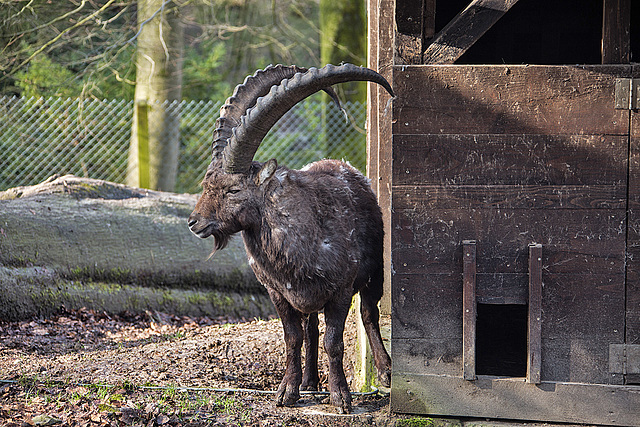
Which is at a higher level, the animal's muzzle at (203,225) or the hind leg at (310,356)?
the animal's muzzle at (203,225)

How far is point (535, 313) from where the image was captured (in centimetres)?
437

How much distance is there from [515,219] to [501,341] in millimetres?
2244

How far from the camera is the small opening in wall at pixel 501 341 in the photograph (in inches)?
222

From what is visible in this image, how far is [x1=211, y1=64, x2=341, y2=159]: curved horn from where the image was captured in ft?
15.3

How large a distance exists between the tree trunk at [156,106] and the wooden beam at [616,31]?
26.3 ft

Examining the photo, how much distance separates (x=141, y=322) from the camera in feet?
25.7

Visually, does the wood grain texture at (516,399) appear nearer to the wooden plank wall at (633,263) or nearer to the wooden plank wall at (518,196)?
the wooden plank wall at (518,196)

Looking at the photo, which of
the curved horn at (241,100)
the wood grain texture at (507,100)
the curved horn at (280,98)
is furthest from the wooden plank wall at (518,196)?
the curved horn at (241,100)

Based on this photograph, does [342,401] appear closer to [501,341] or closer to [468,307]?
[468,307]

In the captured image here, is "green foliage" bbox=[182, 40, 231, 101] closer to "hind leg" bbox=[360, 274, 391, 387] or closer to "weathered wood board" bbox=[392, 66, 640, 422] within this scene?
"hind leg" bbox=[360, 274, 391, 387]

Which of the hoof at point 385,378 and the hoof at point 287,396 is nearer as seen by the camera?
the hoof at point 287,396

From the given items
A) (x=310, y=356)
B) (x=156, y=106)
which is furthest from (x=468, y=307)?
(x=156, y=106)

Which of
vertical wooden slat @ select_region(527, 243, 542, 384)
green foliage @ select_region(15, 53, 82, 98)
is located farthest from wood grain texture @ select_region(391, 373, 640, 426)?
green foliage @ select_region(15, 53, 82, 98)

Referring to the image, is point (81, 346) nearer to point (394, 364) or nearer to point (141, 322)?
point (141, 322)
